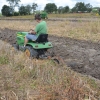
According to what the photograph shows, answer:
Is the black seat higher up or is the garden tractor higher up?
the black seat

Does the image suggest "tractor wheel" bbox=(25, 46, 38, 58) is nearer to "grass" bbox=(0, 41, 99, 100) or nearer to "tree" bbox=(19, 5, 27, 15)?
"grass" bbox=(0, 41, 99, 100)

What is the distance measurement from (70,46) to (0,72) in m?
6.60

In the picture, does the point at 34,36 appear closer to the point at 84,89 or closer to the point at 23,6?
the point at 84,89

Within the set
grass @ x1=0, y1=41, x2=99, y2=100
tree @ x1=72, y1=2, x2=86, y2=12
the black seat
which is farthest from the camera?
tree @ x1=72, y1=2, x2=86, y2=12

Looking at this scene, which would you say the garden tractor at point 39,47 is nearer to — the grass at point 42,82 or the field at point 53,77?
the field at point 53,77

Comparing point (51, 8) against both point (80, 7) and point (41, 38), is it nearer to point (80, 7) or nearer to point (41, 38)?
point (80, 7)

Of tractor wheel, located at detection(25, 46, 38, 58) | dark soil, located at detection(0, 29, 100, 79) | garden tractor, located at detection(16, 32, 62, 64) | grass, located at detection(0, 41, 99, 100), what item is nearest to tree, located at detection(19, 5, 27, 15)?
dark soil, located at detection(0, 29, 100, 79)

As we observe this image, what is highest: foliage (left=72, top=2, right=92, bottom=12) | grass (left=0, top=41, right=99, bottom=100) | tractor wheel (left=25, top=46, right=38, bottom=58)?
grass (left=0, top=41, right=99, bottom=100)

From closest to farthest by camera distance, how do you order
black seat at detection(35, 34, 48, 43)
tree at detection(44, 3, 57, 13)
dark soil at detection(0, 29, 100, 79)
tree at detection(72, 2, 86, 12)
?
1. dark soil at detection(0, 29, 100, 79)
2. black seat at detection(35, 34, 48, 43)
3. tree at detection(72, 2, 86, 12)
4. tree at detection(44, 3, 57, 13)

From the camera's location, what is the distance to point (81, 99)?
4.29m

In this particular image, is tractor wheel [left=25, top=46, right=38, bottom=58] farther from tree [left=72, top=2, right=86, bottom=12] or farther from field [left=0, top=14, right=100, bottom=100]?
tree [left=72, top=2, right=86, bottom=12]

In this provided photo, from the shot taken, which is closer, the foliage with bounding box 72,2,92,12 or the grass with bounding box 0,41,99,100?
the grass with bounding box 0,41,99,100

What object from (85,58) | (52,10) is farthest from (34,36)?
(52,10)

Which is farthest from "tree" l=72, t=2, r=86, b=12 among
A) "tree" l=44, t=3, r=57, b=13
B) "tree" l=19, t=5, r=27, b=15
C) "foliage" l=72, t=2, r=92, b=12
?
"tree" l=19, t=5, r=27, b=15
